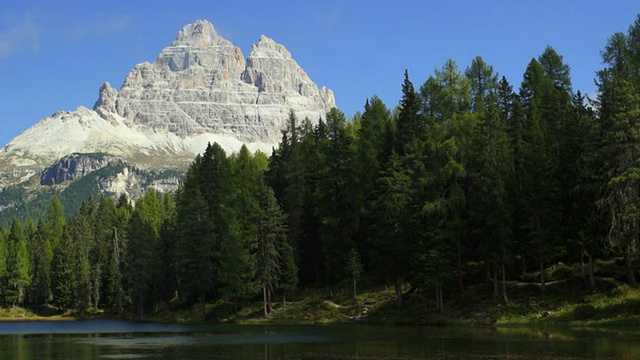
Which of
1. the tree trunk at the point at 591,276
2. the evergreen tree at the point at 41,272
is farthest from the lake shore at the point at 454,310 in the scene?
the evergreen tree at the point at 41,272

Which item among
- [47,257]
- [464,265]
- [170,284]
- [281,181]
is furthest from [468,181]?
[47,257]

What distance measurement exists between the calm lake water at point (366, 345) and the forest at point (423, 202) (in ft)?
33.9

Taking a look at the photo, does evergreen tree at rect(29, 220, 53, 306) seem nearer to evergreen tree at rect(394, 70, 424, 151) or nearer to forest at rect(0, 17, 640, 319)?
forest at rect(0, 17, 640, 319)

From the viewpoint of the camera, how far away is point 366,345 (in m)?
52.0

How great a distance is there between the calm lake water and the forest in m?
10.3

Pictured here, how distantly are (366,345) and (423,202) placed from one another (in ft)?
82.2

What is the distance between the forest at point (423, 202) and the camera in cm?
6581

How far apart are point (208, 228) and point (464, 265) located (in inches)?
1467

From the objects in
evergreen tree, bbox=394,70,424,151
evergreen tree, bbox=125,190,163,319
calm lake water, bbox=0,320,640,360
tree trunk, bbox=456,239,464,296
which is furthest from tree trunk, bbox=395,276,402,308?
evergreen tree, bbox=125,190,163,319

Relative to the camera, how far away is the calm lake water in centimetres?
4361

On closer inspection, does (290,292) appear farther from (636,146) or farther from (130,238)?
(636,146)

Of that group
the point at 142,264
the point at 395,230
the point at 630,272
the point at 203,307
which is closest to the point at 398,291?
the point at 395,230

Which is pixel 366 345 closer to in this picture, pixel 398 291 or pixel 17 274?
pixel 398 291

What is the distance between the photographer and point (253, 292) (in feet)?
306
